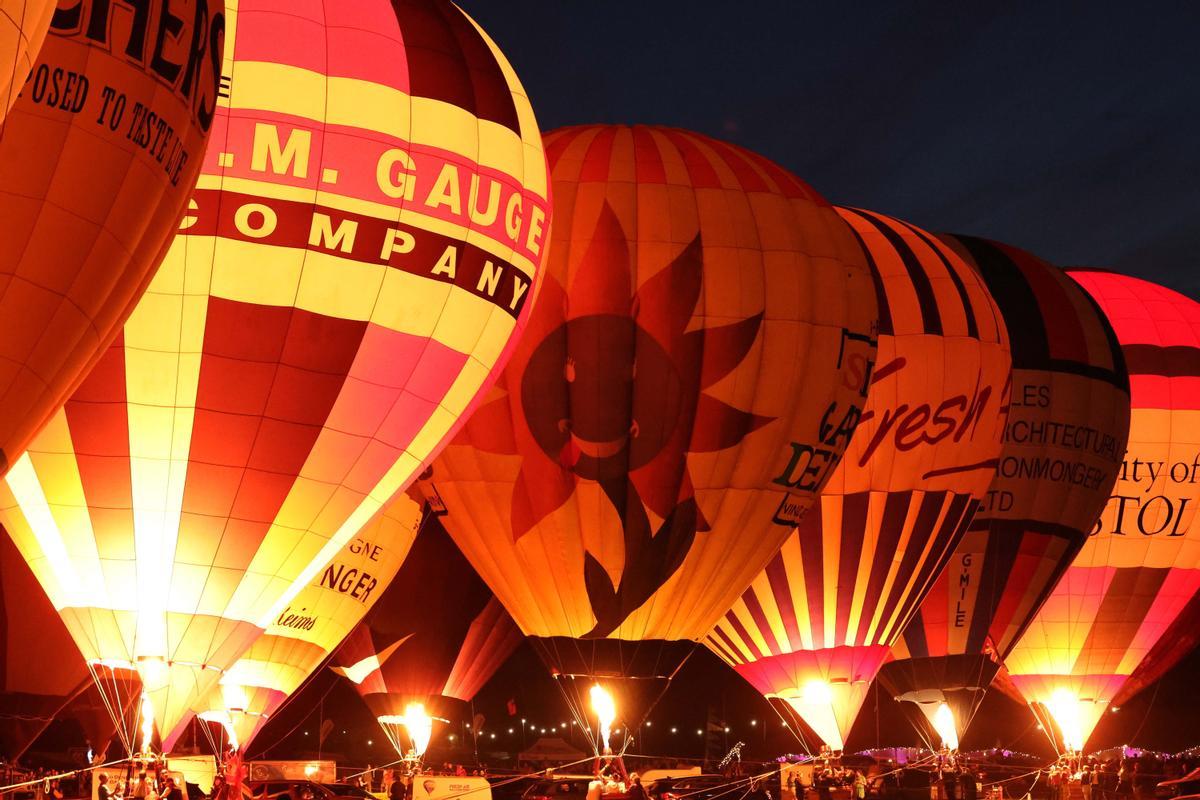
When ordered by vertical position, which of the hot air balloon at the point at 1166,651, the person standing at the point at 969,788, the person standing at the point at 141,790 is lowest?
the person standing at the point at 969,788

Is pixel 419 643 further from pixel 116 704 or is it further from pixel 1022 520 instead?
pixel 116 704

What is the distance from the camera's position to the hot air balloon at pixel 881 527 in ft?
47.3

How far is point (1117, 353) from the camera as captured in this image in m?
16.9

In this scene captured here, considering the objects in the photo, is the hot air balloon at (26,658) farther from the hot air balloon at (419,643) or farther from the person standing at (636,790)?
the person standing at (636,790)

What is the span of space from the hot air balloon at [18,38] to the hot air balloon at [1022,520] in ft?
40.0

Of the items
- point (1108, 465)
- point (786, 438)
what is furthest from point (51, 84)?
point (1108, 465)

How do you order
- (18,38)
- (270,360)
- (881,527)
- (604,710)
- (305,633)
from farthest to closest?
1. (305,633)
2. (881,527)
3. (604,710)
4. (270,360)
5. (18,38)

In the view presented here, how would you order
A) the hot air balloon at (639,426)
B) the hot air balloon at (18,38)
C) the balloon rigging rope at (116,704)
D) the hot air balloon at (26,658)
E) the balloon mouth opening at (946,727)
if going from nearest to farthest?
the hot air balloon at (18,38), the balloon rigging rope at (116,704), the hot air balloon at (639,426), the hot air balloon at (26,658), the balloon mouth opening at (946,727)

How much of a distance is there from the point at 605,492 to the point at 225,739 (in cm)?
638

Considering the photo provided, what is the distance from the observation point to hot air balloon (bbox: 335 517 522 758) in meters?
17.8

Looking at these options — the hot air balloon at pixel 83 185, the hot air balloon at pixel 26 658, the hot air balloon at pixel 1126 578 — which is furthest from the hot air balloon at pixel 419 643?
the hot air balloon at pixel 83 185

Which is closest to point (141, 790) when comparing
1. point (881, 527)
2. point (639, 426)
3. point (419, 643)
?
point (639, 426)

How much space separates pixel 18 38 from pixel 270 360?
12.8 feet

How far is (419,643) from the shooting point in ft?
58.7
